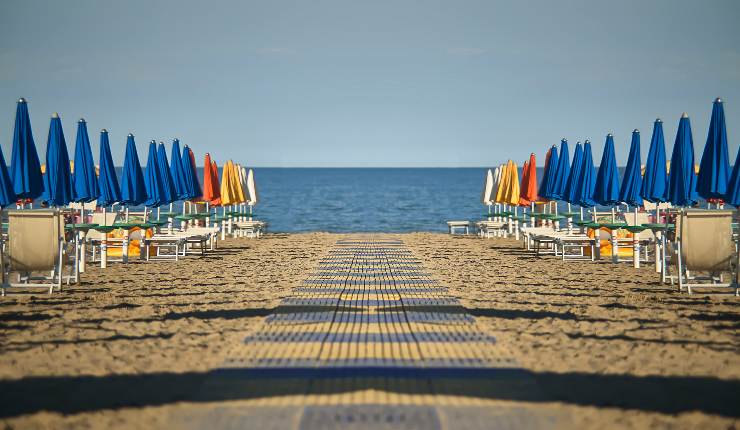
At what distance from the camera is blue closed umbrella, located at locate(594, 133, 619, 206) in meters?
16.5

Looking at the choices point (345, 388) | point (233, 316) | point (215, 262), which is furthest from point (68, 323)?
point (215, 262)

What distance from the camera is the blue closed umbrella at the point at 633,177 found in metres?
15.6

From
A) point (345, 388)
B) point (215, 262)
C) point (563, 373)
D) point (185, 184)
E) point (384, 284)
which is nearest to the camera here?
A: point (345, 388)

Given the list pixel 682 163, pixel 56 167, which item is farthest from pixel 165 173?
pixel 682 163

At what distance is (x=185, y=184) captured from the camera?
19.6m

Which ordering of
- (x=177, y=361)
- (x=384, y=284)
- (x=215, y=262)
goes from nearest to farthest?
(x=177, y=361) < (x=384, y=284) < (x=215, y=262)

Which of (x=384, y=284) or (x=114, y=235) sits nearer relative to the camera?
(x=384, y=284)

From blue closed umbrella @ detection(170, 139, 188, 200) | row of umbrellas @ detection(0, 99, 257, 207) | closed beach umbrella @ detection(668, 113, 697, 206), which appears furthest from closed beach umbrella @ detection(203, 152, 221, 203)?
closed beach umbrella @ detection(668, 113, 697, 206)

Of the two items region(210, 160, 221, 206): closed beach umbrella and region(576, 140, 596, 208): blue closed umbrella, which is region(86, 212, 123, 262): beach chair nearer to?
region(210, 160, 221, 206): closed beach umbrella

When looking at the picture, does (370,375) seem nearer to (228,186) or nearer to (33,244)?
(33,244)

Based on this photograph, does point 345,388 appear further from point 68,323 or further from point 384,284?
point 384,284

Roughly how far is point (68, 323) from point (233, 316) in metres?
1.49

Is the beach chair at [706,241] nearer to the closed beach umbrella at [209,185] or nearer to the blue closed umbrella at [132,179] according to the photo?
the blue closed umbrella at [132,179]

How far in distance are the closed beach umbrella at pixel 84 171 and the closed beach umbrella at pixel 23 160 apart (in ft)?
6.73
